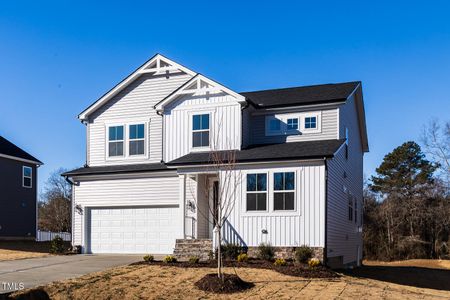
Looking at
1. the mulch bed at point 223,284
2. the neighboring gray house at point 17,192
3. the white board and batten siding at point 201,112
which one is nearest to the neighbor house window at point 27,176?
the neighboring gray house at point 17,192

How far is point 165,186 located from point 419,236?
24599mm

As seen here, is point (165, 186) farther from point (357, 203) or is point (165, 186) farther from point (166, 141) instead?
point (357, 203)

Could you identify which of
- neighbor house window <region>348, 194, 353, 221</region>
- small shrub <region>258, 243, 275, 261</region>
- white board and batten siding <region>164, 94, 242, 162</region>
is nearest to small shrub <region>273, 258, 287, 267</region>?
small shrub <region>258, 243, 275, 261</region>

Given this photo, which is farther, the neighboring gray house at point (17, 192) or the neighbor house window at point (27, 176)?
the neighbor house window at point (27, 176)

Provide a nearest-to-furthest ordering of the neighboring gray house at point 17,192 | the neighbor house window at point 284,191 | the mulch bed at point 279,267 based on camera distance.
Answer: the mulch bed at point 279,267
the neighbor house window at point 284,191
the neighboring gray house at point 17,192

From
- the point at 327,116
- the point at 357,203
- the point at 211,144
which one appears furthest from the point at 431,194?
the point at 211,144

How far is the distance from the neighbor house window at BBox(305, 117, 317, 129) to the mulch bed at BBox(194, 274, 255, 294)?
28.8 ft

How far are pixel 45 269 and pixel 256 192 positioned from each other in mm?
7701

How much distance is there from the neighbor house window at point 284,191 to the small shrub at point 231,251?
1.96 metres

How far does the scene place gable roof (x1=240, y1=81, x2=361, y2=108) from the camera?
20.5 metres

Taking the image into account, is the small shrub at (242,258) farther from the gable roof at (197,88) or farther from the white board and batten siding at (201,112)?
the gable roof at (197,88)

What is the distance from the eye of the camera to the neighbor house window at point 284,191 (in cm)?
1755

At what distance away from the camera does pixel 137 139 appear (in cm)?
2305

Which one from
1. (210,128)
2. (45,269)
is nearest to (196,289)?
(45,269)
